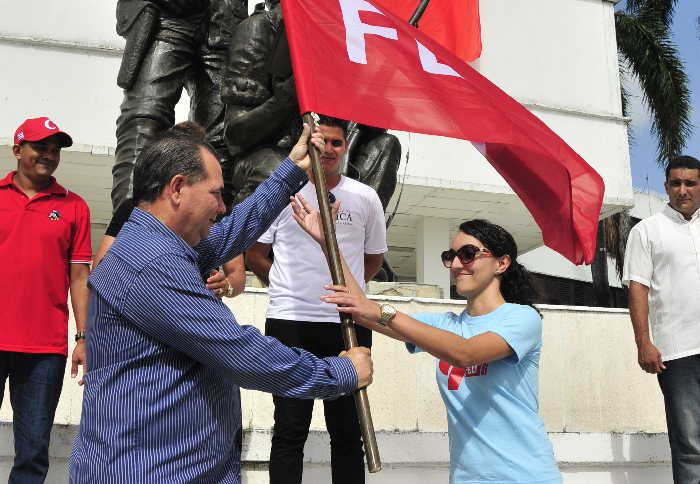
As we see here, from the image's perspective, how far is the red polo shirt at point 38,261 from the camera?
135 inches

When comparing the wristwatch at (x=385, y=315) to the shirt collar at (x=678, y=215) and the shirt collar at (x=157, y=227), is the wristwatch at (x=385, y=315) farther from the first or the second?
the shirt collar at (x=678, y=215)

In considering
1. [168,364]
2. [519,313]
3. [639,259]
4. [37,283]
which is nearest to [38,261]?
[37,283]

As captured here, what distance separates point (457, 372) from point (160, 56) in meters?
3.31

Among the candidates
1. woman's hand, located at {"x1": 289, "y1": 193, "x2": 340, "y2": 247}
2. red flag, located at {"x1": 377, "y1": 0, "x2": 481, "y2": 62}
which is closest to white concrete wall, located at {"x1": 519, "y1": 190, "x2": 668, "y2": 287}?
red flag, located at {"x1": 377, "y1": 0, "x2": 481, "y2": 62}

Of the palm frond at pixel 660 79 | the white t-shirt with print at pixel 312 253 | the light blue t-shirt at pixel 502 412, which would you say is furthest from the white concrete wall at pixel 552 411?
the palm frond at pixel 660 79

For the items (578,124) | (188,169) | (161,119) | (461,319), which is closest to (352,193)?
(461,319)

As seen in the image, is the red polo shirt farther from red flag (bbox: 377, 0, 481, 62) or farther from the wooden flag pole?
red flag (bbox: 377, 0, 481, 62)

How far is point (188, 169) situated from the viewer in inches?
83.4

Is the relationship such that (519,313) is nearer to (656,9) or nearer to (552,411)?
(552,411)

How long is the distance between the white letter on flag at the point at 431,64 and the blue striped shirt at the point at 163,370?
1.65 metres

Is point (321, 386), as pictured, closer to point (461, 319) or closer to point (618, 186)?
point (461, 319)

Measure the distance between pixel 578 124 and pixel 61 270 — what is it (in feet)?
50.0

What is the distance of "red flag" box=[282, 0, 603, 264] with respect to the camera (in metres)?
3.11

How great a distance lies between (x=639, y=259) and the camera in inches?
177
